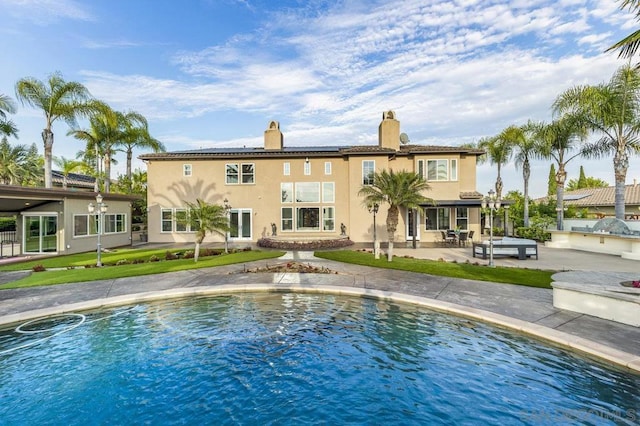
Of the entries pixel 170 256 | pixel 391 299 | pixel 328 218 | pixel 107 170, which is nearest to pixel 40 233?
pixel 107 170

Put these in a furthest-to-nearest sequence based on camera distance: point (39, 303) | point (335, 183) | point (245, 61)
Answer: point (335, 183) < point (245, 61) < point (39, 303)

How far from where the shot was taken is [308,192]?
915 inches

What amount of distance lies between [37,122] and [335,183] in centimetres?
2109

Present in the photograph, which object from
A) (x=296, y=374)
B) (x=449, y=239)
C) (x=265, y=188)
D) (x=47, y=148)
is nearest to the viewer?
(x=296, y=374)

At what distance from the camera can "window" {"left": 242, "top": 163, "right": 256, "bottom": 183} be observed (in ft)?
76.8

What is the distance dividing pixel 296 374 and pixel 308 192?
Result: 60.7 ft

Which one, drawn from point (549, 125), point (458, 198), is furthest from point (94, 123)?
point (549, 125)

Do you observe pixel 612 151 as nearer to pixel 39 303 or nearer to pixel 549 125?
pixel 549 125

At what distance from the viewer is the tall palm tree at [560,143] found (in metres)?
19.8

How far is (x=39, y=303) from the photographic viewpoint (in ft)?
28.9

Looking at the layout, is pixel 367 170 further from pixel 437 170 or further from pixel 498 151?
pixel 498 151

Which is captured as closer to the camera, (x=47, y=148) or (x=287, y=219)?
(x=47, y=148)

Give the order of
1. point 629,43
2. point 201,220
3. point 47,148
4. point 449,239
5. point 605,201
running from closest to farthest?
point 629,43
point 201,220
point 47,148
point 449,239
point 605,201

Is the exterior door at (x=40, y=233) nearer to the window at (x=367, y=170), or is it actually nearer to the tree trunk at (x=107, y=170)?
the tree trunk at (x=107, y=170)
